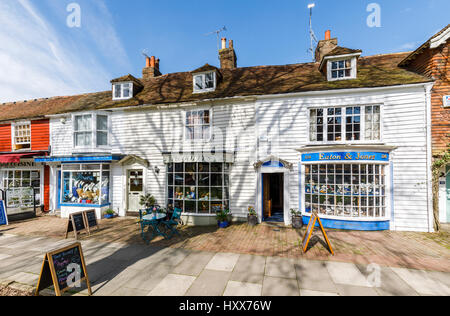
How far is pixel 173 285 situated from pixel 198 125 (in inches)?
309

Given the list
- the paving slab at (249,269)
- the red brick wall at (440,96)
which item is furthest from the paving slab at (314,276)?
the red brick wall at (440,96)

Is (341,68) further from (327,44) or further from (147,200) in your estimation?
(147,200)

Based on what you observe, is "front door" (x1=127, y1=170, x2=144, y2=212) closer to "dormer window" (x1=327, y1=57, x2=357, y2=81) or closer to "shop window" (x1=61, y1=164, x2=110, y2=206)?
"shop window" (x1=61, y1=164, x2=110, y2=206)

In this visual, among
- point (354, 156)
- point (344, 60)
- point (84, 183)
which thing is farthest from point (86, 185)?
point (344, 60)

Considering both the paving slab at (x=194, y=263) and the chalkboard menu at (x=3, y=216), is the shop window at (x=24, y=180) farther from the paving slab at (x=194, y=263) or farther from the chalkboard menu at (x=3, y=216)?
the paving slab at (x=194, y=263)

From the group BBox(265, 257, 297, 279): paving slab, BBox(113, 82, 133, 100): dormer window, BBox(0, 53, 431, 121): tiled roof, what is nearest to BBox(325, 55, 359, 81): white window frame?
BBox(0, 53, 431, 121): tiled roof

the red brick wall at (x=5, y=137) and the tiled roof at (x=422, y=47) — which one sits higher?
the tiled roof at (x=422, y=47)

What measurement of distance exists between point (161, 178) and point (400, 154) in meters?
12.0

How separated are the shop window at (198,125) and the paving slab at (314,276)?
739cm

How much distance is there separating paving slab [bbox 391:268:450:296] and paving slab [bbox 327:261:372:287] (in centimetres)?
100

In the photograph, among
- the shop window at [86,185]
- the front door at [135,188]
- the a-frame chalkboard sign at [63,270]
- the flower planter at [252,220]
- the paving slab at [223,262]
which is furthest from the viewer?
the front door at [135,188]

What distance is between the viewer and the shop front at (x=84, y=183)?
10609mm
